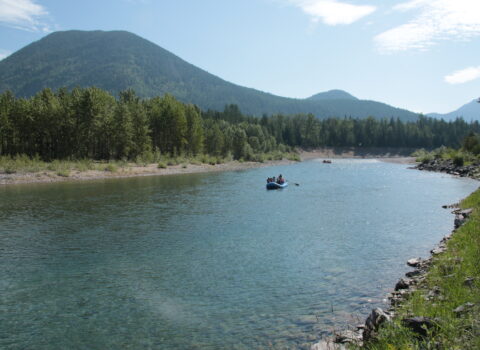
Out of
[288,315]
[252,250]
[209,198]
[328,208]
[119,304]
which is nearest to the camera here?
[288,315]

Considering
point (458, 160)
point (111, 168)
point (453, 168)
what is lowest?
point (111, 168)

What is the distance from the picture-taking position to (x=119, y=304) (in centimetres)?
1623

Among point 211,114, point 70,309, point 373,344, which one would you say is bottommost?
point 70,309

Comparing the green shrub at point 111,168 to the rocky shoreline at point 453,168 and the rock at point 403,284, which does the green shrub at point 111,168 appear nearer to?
the rocky shoreline at point 453,168

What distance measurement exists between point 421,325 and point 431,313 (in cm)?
150

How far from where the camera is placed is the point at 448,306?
11.7 m

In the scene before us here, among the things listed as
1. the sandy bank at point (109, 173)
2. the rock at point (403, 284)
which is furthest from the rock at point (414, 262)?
the sandy bank at point (109, 173)

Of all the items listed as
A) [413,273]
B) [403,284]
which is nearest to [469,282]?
[403,284]

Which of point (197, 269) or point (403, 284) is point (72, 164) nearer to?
point (197, 269)

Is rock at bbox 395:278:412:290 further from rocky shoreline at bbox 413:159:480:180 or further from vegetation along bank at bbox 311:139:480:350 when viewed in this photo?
rocky shoreline at bbox 413:159:480:180

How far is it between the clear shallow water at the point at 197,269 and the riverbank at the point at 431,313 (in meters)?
1.43

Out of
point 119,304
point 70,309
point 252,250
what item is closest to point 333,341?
point 119,304

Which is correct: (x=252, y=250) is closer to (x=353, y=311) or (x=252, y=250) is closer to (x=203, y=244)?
(x=203, y=244)

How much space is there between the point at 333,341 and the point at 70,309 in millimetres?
10345
